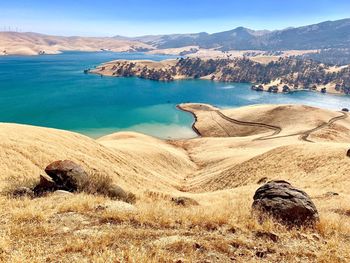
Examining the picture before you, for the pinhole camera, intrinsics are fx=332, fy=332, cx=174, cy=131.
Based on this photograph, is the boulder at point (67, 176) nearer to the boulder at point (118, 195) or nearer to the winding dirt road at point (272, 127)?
the boulder at point (118, 195)

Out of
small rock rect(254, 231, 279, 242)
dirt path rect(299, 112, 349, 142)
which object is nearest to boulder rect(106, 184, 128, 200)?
small rock rect(254, 231, 279, 242)

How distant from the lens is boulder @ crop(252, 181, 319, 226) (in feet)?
47.8

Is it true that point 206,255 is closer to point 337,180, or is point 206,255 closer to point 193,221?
point 193,221

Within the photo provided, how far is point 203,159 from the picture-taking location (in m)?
73.4

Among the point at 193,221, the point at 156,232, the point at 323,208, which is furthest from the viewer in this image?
the point at 323,208

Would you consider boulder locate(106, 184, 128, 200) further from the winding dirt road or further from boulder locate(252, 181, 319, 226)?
the winding dirt road

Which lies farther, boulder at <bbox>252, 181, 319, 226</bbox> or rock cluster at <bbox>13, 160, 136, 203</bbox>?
rock cluster at <bbox>13, 160, 136, 203</bbox>

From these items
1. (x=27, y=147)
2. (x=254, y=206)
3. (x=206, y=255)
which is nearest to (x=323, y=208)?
(x=254, y=206)

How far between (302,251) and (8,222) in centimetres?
1098

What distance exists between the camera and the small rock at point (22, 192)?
18.8 metres

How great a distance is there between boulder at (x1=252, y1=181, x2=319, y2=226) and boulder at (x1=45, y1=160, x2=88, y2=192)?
10.7 m

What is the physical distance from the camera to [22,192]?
19344 mm

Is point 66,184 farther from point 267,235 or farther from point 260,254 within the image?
point 260,254

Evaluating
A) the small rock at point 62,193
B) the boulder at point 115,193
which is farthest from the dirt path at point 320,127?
the small rock at point 62,193
